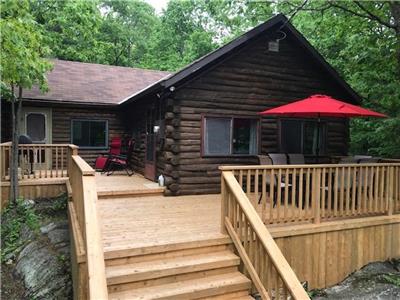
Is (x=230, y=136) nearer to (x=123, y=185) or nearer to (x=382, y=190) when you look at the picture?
(x=123, y=185)

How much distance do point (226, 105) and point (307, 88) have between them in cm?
259

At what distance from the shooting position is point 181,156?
313 inches

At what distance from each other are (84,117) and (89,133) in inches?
22.4

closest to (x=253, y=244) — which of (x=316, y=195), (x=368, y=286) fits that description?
(x=316, y=195)

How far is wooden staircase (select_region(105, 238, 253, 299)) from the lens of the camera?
377 cm

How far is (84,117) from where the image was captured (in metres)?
11.6

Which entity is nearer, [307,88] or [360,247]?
[360,247]

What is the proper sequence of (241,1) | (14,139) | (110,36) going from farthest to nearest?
(110,36)
(241,1)
(14,139)

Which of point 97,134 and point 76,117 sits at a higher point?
point 76,117

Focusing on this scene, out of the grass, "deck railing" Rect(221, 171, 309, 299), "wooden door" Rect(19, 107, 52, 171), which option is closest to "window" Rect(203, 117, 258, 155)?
"deck railing" Rect(221, 171, 309, 299)

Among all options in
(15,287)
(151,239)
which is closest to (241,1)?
(151,239)

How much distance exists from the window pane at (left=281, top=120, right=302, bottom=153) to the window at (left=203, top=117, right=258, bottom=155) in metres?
0.83

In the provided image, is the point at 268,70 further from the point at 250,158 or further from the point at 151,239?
the point at 151,239

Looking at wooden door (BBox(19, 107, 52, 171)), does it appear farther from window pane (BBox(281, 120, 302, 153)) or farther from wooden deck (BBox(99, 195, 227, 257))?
window pane (BBox(281, 120, 302, 153))
